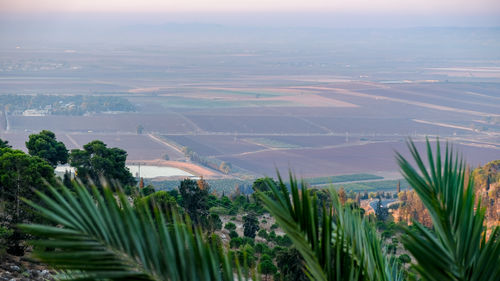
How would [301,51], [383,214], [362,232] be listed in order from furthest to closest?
[301,51] → [383,214] → [362,232]

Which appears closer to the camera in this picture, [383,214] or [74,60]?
[383,214]

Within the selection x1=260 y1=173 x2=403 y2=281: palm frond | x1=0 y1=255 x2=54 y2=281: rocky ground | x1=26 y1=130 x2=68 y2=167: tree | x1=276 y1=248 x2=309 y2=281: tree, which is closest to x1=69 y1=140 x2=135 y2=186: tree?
x1=26 y1=130 x2=68 y2=167: tree

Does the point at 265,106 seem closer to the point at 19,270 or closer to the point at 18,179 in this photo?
the point at 18,179

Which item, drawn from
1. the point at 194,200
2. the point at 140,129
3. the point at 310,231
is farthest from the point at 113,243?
the point at 140,129

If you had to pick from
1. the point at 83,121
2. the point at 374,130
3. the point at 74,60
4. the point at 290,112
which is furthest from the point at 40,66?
the point at 374,130

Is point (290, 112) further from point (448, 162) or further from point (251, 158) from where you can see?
point (448, 162)

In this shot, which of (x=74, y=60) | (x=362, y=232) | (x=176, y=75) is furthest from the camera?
(x=74, y=60)

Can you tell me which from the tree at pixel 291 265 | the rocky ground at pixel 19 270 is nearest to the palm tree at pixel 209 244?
the rocky ground at pixel 19 270
